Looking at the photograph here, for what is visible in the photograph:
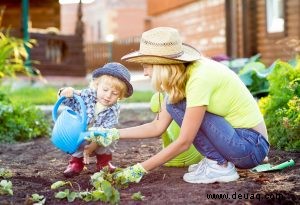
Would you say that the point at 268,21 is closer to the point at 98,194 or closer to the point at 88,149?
the point at 88,149

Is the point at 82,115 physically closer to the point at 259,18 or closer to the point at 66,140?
the point at 66,140

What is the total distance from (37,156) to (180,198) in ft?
8.34

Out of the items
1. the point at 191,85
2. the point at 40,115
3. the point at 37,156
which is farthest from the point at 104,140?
the point at 40,115

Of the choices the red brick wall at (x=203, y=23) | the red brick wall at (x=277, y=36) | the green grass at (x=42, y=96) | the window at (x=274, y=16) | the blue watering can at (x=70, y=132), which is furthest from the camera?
the red brick wall at (x=203, y=23)

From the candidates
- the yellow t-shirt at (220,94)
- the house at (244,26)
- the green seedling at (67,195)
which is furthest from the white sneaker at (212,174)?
the house at (244,26)

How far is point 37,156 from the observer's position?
6.22 m

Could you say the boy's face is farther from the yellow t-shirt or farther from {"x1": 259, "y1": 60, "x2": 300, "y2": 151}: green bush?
{"x1": 259, "y1": 60, "x2": 300, "y2": 151}: green bush

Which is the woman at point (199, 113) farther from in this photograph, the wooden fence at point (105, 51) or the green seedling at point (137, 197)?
the wooden fence at point (105, 51)

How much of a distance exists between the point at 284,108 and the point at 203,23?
44.5ft

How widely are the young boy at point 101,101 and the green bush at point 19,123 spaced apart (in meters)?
2.62

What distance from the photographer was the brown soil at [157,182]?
395 cm

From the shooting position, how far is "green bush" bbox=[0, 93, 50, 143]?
7527 mm

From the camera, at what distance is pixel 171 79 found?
168 inches

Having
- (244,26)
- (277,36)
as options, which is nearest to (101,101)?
(277,36)
